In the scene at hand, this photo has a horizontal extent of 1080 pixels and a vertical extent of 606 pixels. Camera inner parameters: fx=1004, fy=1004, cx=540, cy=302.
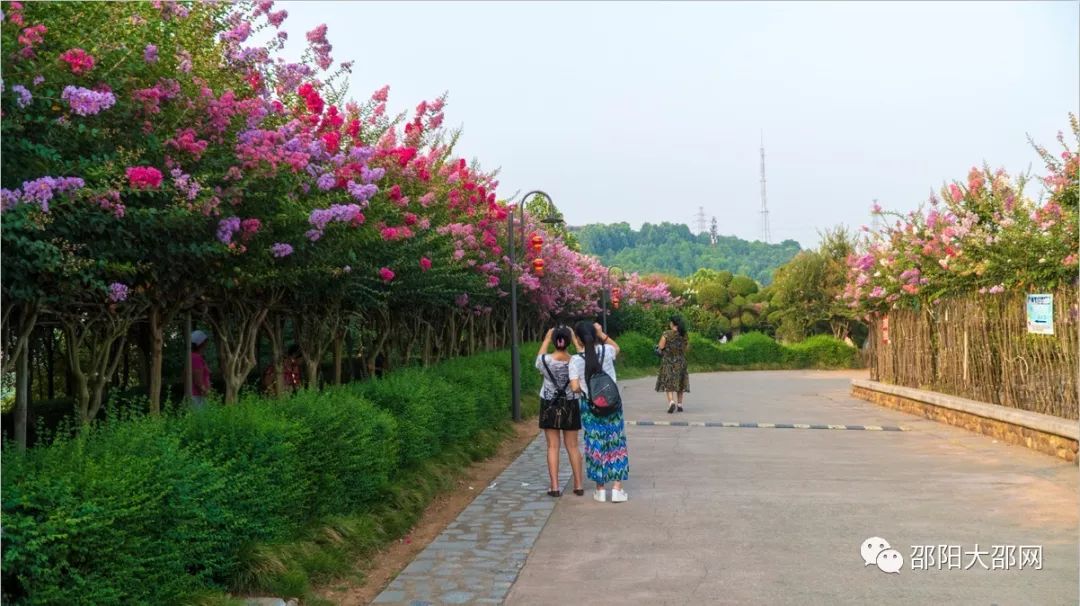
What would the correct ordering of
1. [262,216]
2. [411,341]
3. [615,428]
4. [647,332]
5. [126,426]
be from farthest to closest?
[647,332] < [411,341] < [615,428] < [262,216] < [126,426]

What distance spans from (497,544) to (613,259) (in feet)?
419

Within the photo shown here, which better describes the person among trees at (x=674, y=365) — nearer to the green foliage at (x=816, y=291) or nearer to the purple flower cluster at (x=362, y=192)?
the purple flower cluster at (x=362, y=192)


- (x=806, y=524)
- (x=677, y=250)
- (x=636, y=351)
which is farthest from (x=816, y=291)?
(x=677, y=250)

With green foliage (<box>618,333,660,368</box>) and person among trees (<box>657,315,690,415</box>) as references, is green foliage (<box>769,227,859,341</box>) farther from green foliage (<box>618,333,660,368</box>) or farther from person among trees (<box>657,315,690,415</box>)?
person among trees (<box>657,315,690,415</box>)

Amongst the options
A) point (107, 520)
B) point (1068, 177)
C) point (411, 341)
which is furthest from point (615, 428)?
point (411, 341)

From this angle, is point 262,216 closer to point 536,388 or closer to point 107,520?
point 107,520

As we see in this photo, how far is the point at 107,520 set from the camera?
417 cm

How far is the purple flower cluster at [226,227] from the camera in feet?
21.7

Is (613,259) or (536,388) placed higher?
(613,259)

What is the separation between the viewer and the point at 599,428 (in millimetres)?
9398

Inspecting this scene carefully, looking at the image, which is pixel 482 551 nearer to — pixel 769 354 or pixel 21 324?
pixel 21 324

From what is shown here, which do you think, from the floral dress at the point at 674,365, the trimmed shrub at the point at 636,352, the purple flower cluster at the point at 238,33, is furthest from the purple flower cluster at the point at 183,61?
the trimmed shrub at the point at 636,352

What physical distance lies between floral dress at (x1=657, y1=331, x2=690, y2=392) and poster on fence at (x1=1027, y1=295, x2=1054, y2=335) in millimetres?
7101

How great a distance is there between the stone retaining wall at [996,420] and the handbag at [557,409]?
5747 mm
